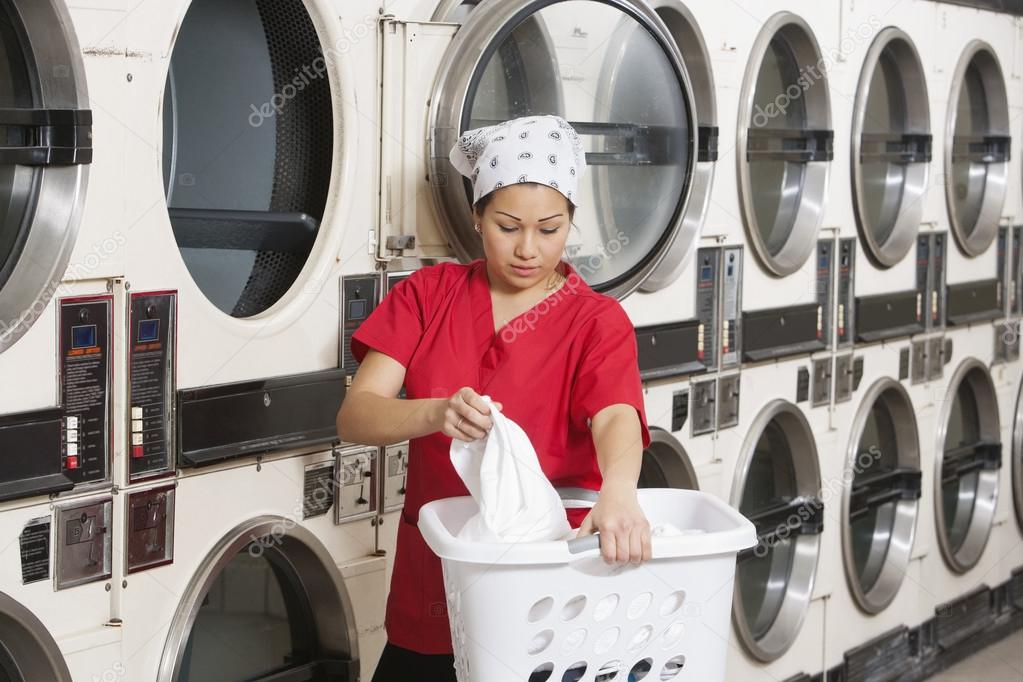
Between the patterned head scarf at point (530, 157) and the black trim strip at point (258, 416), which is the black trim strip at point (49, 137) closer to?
the black trim strip at point (258, 416)

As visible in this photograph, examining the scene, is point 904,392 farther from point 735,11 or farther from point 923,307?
point 735,11

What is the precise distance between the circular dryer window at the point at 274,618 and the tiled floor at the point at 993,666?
2.69 metres

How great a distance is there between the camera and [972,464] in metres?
4.84

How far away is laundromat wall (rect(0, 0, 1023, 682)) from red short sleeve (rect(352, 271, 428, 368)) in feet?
1.10

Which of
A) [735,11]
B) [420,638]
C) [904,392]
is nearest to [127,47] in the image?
[420,638]

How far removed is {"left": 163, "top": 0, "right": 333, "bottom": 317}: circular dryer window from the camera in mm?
2385

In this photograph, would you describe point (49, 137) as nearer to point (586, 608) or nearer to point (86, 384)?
point (86, 384)

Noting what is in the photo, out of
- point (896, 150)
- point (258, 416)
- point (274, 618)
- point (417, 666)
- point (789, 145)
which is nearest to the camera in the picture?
point (417, 666)

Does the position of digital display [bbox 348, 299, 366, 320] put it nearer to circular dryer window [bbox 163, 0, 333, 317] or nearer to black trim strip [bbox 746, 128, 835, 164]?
circular dryer window [bbox 163, 0, 333, 317]

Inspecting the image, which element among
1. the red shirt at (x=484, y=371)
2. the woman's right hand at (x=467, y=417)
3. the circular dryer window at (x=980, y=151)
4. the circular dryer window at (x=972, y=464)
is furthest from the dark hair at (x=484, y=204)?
the circular dryer window at (x=972, y=464)

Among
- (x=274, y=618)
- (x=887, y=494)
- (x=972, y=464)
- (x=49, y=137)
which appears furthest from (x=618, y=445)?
(x=972, y=464)

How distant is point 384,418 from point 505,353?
0.22 meters

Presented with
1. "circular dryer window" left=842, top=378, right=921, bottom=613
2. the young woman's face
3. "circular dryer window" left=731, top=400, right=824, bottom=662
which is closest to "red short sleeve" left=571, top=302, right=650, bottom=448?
the young woman's face

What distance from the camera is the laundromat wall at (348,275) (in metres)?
1.91
